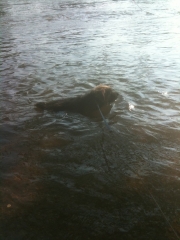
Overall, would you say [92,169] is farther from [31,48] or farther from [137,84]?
[31,48]

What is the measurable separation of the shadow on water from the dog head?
4.20ft

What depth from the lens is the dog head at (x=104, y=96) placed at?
255 inches

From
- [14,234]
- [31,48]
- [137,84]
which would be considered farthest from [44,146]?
[31,48]

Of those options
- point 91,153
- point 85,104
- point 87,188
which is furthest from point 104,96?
point 87,188

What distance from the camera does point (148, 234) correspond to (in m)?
3.20

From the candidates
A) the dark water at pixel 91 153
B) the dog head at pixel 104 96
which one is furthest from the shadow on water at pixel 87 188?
the dog head at pixel 104 96

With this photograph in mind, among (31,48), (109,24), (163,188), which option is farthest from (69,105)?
(109,24)

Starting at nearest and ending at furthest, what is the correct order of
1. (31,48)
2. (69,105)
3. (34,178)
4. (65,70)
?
1. (34,178)
2. (69,105)
3. (65,70)
4. (31,48)

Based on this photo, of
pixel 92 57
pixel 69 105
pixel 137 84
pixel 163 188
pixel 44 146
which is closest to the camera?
pixel 163 188

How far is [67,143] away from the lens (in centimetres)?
516

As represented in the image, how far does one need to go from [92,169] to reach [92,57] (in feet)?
25.3

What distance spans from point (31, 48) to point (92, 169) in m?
10.1

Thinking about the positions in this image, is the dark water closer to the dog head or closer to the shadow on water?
the shadow on water

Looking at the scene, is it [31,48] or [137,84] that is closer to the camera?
[137,84]
